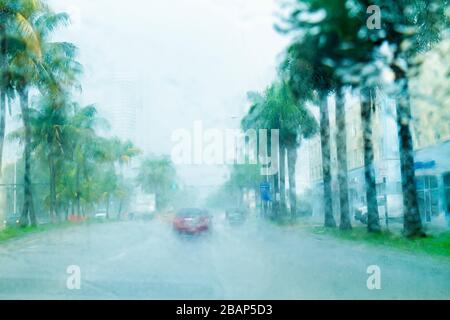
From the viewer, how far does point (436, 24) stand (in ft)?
60.6

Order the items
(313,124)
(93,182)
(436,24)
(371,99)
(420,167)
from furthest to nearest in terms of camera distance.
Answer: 1. (93,182)
2. (313,124)
3. (420,167)
4. (371,99)
5. (436,24)

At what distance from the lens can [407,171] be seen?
20438mm

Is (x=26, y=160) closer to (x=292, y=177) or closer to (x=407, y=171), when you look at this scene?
(x=292, y=177)

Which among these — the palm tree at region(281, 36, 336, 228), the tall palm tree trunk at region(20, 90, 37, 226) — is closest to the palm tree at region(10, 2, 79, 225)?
the tall palm tree trunk at region(20, 90, 37, 226)

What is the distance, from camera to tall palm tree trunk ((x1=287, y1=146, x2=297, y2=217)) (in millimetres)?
40719

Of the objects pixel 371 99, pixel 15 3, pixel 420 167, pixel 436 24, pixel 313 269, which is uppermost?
pixel 15 3

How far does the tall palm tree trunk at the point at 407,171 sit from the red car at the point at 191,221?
9747mm

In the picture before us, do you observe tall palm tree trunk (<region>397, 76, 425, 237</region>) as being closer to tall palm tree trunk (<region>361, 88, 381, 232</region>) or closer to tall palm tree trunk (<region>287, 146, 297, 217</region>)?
tall palm tree trunk (<region>361, 88, 381, 232</region>)

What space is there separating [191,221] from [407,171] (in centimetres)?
1035

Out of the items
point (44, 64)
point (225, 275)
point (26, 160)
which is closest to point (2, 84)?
point (44, 64)

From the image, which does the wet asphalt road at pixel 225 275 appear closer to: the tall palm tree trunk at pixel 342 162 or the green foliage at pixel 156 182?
the tall palm tree trunk at pixel 342 162
